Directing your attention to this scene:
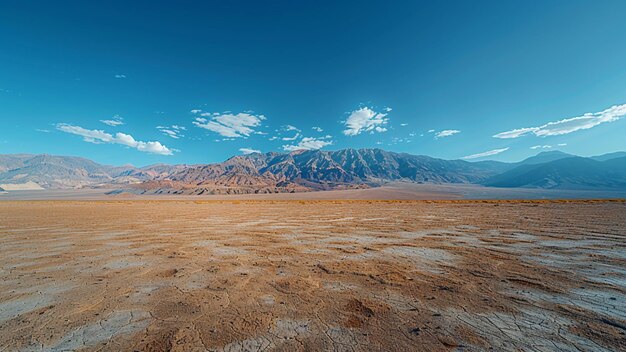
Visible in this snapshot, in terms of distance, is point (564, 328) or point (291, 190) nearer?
point (564, 328)

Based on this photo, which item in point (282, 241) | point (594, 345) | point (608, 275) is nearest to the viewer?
point (594, 345)

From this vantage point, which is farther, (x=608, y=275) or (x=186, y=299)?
(x=608, y=275)

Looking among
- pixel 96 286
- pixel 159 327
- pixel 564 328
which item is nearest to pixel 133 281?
pixel 96 286

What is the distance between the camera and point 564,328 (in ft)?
12.3

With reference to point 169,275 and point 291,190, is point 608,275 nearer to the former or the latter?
point 169,275

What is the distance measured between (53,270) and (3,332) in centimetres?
399

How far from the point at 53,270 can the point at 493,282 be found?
38.4 ft

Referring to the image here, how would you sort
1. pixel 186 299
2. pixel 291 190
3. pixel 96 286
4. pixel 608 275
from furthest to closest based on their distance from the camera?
pixel 291 190 → pixel 608 275 → pixel 96 286 → pixel 186 299

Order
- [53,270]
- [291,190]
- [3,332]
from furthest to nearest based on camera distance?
[291,190] → [53,270] → [3,332]

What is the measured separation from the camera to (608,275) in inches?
241

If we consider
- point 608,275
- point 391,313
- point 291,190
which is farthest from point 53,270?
point 291,190

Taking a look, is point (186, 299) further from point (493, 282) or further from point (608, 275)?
point (608, 275)

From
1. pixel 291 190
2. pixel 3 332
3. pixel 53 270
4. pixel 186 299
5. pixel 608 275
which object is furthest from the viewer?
pixel 291 190

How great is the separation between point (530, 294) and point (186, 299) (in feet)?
23.4
